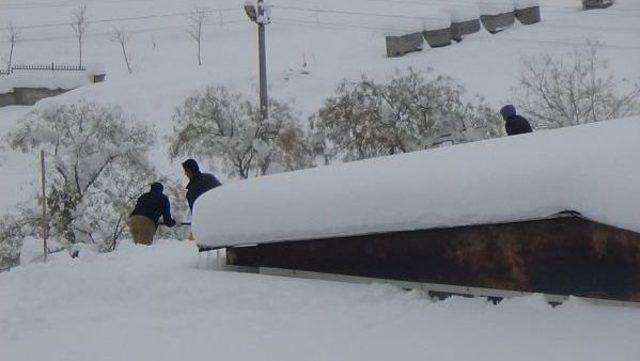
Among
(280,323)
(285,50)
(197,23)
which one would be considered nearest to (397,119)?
(285,50)

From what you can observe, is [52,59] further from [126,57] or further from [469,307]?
[469,307]

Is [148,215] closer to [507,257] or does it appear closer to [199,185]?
[199,185]

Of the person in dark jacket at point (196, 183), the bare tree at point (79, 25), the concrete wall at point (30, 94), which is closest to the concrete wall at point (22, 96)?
the concrete wall at point (30, 94)

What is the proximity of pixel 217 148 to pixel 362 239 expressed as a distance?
20.5m

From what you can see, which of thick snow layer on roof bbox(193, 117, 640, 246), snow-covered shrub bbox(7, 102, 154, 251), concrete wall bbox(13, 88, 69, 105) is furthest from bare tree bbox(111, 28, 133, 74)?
thick snow layer on roof bbox(193, 117, 640, 246)

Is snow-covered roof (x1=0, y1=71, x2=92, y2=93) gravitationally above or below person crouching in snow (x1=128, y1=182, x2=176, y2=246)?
above

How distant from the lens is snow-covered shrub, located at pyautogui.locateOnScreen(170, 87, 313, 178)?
2616 centimetres

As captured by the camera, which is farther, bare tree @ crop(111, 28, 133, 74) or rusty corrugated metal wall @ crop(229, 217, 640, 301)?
bare tree @ crop(111, 28, 133, 74)

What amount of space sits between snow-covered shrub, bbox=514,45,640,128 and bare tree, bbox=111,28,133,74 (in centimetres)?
2422

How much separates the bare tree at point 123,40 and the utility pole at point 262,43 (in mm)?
21066

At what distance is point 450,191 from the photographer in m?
5.66

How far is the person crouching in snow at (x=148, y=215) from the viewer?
36.8 feet

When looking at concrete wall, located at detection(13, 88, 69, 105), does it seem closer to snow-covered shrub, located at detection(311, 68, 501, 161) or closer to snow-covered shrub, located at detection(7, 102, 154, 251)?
snow-covered shrub, located at detection(7, 102, 154, 251)

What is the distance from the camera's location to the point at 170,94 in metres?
37.5
